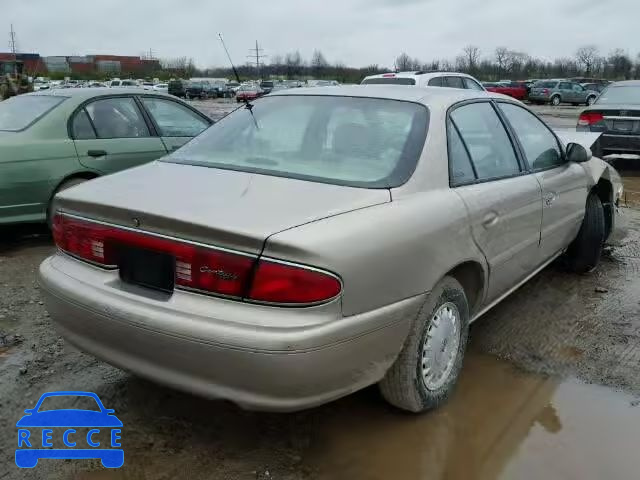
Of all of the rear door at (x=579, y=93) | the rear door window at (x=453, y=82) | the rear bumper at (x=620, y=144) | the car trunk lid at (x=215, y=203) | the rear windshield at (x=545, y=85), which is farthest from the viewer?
the rear windshield at (x=545, y=85)

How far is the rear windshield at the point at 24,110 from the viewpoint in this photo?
5770 millimetres

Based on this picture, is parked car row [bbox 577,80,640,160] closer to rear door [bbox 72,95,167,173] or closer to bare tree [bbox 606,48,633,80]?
rear door [bbox 72,95,167,173]

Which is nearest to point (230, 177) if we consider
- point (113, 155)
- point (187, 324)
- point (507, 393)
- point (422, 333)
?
point (187, 324)

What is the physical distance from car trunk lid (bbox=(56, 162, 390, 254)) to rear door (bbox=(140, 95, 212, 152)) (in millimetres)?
3677

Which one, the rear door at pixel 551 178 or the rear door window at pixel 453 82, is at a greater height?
the rear door window at pixel 453 82

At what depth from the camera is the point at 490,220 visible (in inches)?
124

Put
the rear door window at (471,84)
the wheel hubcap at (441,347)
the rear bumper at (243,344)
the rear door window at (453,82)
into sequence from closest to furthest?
1. the rear bumper at (243,344)
2. the wheel hubcap at (441,347)
3. the rear door window at (453,82)
4. the rear door window at (471,84)

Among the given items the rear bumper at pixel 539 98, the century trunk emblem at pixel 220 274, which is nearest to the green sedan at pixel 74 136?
the century trunk emblem at pixel 220 274

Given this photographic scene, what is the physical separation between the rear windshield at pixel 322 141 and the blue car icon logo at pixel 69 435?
132cm

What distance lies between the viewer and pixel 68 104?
5.92m

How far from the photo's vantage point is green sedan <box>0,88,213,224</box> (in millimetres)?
5438

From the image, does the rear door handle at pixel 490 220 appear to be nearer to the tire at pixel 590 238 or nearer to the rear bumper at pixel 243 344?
the rear bumper at pixel 243 344

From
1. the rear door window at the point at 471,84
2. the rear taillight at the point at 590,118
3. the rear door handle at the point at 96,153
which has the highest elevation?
the rear door window at the point at 471,84

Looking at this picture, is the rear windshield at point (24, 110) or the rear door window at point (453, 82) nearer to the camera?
the rear windshield at point (24, 110)
